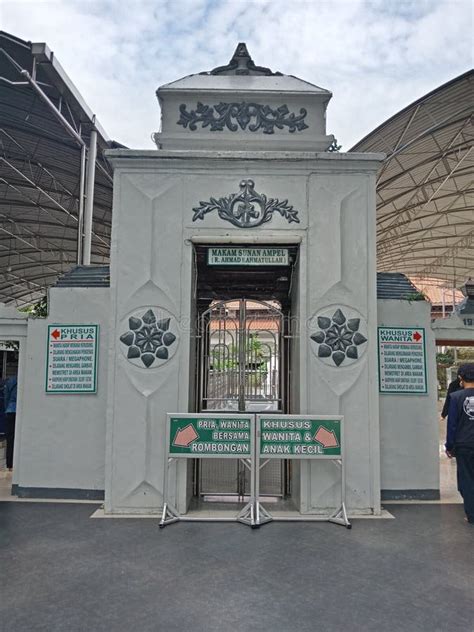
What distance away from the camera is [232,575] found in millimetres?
3648

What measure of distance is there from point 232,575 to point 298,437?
1.63 meters

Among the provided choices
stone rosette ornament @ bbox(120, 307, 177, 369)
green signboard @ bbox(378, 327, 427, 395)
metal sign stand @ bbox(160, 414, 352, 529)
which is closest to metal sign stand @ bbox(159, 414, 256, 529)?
metal sign stand @ bbox(160, 414, 352, 529)

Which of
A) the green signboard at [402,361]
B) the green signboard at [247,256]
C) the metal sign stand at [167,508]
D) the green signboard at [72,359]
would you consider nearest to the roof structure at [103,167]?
the green signboard at [247,256]

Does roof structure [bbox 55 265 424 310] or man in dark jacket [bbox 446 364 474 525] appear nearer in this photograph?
man in dark jacket [bbox 446 364 474 525]

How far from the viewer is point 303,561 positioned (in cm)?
392

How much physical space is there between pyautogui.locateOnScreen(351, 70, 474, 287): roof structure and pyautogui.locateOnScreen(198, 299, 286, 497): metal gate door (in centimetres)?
885

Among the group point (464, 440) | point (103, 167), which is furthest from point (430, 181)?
point (464, 440)

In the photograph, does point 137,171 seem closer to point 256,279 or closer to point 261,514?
point 256,279

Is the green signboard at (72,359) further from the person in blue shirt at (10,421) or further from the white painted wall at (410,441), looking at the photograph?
the white painted wall at (410,441)

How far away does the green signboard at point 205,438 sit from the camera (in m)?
4.95

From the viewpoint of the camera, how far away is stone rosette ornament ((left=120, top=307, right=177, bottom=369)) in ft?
17.3

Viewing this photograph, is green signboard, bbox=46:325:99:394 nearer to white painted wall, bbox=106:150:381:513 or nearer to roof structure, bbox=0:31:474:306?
white painted wall, bbox=106:150:381:513

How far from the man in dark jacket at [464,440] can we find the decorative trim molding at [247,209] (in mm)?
2648

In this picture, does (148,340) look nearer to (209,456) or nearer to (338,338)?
(209,456)
